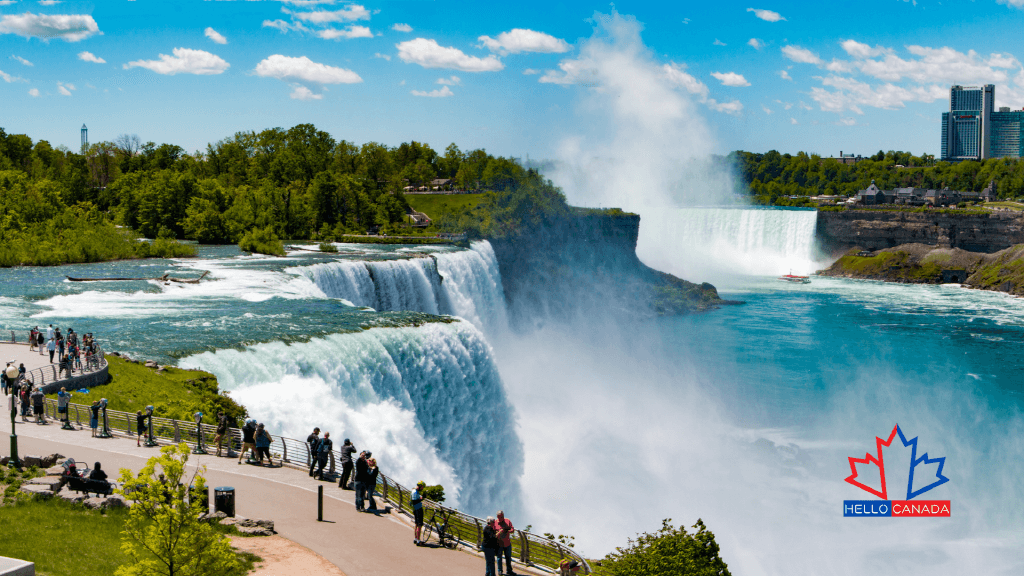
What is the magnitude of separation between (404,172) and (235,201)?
49.7m

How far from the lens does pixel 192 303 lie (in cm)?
3447

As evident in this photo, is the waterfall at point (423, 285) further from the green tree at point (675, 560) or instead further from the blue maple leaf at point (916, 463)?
the green tree at point (675, 560)

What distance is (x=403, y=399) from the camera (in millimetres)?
24750

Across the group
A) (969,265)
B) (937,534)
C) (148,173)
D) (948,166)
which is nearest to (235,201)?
(148,173)

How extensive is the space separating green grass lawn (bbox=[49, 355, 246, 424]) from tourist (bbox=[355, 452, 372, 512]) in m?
6.14

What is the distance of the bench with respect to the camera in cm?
1383

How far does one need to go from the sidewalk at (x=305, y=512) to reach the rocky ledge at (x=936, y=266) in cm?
8007

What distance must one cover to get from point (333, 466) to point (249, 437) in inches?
73.0

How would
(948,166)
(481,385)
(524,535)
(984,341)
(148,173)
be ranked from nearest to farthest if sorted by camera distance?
1. (524,535)
2. (481,385)
3. (984,341)
4. (148,173)
5. (948,166)

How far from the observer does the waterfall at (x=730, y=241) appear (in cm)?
10156

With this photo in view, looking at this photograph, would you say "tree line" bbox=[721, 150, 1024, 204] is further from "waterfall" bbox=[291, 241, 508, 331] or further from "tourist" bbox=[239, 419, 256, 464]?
"tourist" bbox=[239, 419, 256, 464]

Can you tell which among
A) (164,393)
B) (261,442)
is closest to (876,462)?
(261,442)

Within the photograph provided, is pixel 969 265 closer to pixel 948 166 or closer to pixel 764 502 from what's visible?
pixel 764 502

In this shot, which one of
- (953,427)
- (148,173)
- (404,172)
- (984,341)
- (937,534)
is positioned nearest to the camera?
(937,534)
